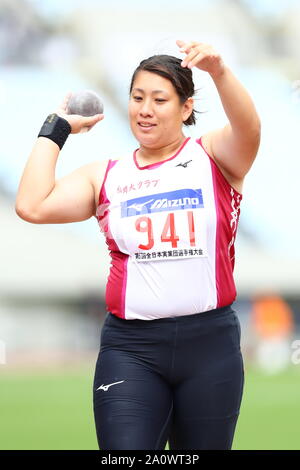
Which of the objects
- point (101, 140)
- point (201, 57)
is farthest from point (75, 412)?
point (101, 140)

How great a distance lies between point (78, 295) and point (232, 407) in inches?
593

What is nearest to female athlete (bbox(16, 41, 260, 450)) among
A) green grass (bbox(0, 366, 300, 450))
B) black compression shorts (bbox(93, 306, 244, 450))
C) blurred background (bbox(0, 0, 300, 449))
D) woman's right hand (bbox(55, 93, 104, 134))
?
black compression shorts (bbox(93, 306, 244, 450))

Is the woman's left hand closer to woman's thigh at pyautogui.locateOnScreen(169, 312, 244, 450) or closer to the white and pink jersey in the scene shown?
the white and pink jersey

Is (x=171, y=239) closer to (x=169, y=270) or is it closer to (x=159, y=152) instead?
(x=169, y=270)

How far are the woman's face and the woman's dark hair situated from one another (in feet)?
0.05

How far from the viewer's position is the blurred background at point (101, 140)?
1704 cm

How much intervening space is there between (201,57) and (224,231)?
61 cm

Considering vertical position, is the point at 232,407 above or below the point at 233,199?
below

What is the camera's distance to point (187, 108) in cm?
324

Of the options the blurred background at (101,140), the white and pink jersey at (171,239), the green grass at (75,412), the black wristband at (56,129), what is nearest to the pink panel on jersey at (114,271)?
the white and pink jersey at (171,239)

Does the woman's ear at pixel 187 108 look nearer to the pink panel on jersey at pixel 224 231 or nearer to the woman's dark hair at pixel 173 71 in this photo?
the woman's dark hair at pixel 173 71
